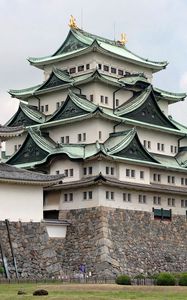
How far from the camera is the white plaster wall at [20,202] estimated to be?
51.9m

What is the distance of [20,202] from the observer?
52.7 m

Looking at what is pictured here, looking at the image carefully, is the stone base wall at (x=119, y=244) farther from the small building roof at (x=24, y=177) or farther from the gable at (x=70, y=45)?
the gable at (x=70, y=45)

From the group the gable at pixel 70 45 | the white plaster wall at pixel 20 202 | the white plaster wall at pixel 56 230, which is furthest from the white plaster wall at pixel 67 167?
the gable at pixel 70 45

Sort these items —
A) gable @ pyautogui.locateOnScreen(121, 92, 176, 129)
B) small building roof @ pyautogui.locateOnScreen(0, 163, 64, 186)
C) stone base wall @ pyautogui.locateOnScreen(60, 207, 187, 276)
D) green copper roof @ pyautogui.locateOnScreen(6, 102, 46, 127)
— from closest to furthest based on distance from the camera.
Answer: small building roof @ pyautogui.locateOnScreen(0, 163, 64, 186) → stone base wall @ pyautogui.locateOnScreen(60, 207, 187, 276) → gable @ pyautogui.locateOnScreen(121, 92, 176, 129) → green copper roof @ pyautogui.locateOnScreen(6, 102, 46, 127)

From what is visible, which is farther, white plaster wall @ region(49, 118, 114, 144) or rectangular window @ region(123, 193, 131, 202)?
white plaster wall @ region(49, 118, 114, 144)

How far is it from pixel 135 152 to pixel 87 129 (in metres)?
4.55

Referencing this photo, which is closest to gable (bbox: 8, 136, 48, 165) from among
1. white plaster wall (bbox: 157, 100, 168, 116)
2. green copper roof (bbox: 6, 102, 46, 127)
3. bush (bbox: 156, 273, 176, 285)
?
green copper roof (bbox: 6, 102, 46, 127)

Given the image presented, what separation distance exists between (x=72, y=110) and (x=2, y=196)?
45.2 ft

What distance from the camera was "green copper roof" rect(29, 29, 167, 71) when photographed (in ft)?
222

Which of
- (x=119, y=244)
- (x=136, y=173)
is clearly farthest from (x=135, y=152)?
(x=119, y=244)

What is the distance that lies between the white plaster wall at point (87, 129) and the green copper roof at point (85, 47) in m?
7.40

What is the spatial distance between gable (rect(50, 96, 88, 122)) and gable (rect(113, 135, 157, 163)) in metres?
5.11

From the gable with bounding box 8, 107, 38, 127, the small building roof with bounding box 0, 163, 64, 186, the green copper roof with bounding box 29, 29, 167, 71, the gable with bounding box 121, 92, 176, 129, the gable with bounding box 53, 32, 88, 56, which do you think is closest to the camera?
the small building roof with bounding box 0, 163, 64, 186

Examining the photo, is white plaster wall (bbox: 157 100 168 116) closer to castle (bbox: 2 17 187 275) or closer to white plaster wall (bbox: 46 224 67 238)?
castle (bbox: 2 17 187 275)
